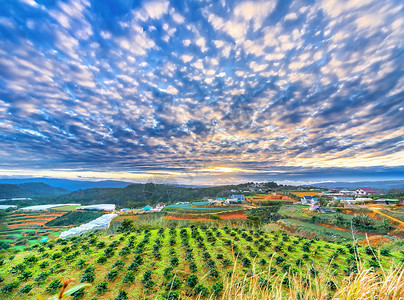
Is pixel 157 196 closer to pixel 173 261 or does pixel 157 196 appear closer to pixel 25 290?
pixel 173 261

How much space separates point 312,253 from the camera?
11.5m

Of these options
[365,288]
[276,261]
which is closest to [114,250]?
[276,261]

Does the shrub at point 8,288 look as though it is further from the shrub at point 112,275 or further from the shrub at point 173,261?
the shrub at point 173,261

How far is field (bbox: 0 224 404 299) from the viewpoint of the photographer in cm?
738

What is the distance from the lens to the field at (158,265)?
738 centimetres

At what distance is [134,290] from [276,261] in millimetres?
7972

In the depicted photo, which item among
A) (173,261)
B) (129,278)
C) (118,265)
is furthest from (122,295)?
(173,261)

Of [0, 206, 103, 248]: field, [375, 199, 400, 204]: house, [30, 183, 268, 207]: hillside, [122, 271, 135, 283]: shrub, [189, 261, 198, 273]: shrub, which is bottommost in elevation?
[0, 206, 103, 248]: field

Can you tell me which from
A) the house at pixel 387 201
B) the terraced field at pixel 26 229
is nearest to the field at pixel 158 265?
the terraced field at pixel 26 229

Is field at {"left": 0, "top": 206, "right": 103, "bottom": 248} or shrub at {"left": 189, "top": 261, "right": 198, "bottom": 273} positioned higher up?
shrub at {"left": 189, "top": 261, "right": 198, "bottom": 273}

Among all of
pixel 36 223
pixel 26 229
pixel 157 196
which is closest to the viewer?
pixel 26 229

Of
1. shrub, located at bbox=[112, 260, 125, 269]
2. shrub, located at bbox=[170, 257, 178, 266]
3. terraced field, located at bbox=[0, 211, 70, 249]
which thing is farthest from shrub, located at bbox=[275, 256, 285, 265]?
terraced field, located at bbox=[0, 211, 70, 249]

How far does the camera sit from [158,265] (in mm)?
9453

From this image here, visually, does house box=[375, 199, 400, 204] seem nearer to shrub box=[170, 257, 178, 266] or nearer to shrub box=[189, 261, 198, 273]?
shrub box=[189, 261, 198, 273]
